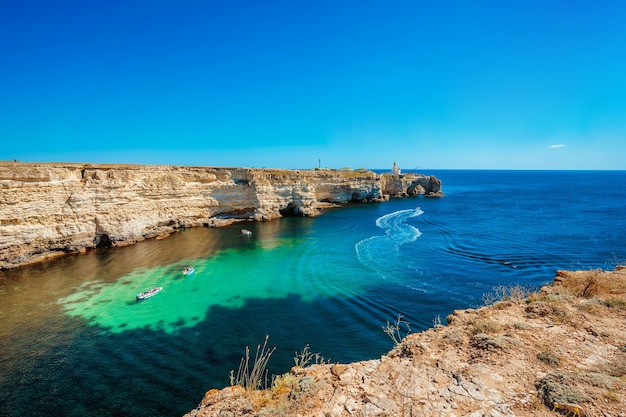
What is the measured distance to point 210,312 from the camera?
16.9 m

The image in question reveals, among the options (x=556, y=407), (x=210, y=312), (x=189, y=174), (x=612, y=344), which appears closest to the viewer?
(x=556, y=407)

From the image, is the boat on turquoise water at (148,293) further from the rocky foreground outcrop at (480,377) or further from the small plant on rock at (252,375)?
the rocky foreground outcrop at (480,377)

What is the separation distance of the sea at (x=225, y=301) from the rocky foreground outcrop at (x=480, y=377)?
4886 millimetres

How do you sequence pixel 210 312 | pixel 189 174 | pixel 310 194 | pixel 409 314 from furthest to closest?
1. pixel 310 194
2. pixel 189 174
3. pixel 210 312
4. pixel 409 314

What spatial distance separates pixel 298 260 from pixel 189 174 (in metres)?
22.8

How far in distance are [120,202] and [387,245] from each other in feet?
98.7

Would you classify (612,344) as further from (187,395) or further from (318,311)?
(187,395)

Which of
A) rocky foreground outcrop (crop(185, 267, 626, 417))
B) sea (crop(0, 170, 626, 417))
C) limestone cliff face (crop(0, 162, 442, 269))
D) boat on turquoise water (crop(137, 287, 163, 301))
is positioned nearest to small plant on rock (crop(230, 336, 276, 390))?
rocky foreground outcrop (crop(185, 267, 626, 417))

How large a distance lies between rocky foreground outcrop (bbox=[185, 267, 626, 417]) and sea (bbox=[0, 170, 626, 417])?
16.0 ft

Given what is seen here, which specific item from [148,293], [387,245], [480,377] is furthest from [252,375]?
[387,245]

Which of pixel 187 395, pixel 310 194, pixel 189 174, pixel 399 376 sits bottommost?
pixel 187 395

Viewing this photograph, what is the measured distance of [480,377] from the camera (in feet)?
20.4

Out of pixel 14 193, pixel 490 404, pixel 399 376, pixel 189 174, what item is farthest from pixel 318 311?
pixel 189 174

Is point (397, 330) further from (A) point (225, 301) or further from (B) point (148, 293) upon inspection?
(B) point (148, 293)
